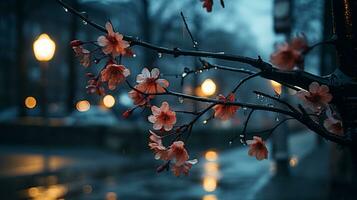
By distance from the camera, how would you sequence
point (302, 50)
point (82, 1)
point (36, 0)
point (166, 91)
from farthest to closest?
point (36, 0) < point (82, 1) < point (166, 91) < point (302, 50)

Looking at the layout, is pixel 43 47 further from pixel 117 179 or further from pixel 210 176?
pixel 210 176

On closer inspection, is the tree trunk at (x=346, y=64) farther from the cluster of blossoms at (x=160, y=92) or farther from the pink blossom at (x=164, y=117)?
the pink blossom at (x=164, y=117)

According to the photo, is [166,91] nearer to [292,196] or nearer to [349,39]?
[349,39]

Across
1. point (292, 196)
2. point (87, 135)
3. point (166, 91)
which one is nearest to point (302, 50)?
point (166, 91)

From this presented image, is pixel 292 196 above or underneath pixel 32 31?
underneath

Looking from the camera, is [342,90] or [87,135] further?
[87,135]

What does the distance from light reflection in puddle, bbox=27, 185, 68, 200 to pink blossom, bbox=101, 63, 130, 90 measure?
34.0 ft

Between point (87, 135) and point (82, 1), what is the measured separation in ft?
23.5

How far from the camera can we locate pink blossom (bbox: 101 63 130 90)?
11.1 ft

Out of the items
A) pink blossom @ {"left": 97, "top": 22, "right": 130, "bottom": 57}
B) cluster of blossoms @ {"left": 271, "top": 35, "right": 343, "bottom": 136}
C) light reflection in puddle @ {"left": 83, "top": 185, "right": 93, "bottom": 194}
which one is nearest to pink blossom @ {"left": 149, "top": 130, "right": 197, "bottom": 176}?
pink blossom @ {"left": 97, "top": 22, "right": 130, "bottom": 57}

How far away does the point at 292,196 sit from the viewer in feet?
42.0

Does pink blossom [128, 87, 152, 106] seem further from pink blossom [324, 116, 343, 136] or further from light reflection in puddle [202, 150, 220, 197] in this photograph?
light reflection in puddle [202, 150, 220, 197]

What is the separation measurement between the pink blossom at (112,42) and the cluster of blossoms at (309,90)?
0.87m

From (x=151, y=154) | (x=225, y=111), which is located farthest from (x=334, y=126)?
(x=151, y=154)
